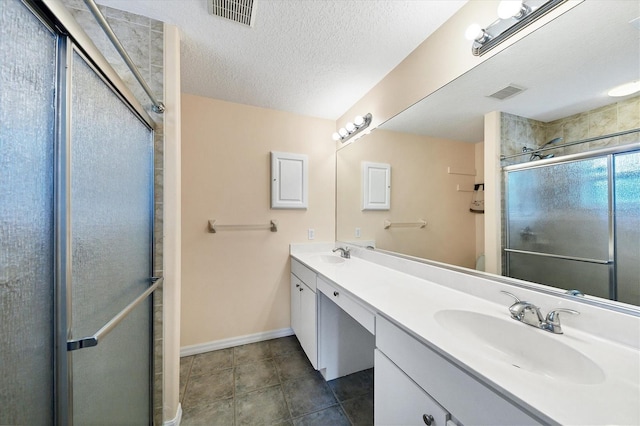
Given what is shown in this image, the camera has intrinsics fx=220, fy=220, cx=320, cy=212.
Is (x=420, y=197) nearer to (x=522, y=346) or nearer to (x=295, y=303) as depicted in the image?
(x=522, y=346)

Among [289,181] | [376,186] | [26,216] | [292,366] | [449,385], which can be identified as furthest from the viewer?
[289,181]

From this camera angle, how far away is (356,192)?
7.08 ft

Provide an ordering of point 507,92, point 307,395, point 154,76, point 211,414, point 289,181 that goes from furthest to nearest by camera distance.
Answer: point 289,181 → point 307,395 → point 211,414 → point 154,76 → point 507,92

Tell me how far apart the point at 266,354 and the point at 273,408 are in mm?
577

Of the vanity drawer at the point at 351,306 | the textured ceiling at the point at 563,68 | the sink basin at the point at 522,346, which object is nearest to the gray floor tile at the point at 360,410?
the vanity drawer at the point at 351,306

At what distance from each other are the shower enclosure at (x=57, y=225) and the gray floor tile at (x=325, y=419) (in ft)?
2.94

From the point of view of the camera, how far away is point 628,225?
0.68m

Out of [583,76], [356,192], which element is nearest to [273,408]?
[356,192]

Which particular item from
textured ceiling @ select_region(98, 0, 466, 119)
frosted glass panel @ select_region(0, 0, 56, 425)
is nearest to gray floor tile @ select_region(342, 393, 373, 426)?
frosted glass panel @ select_region(0, 0, 56, 425)

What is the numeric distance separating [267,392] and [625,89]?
2.24m

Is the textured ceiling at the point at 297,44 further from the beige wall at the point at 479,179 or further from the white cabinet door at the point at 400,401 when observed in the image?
the white cabinet door at the point at 400,401

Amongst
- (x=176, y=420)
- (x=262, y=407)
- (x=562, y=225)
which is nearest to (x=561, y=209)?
(x=562, y=225)

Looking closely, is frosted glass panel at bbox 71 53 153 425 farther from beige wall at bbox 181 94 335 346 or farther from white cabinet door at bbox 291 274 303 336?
white cabinet door at bbox 291 274 303 336

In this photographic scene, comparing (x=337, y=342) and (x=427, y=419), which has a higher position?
(x=427, y=419)
